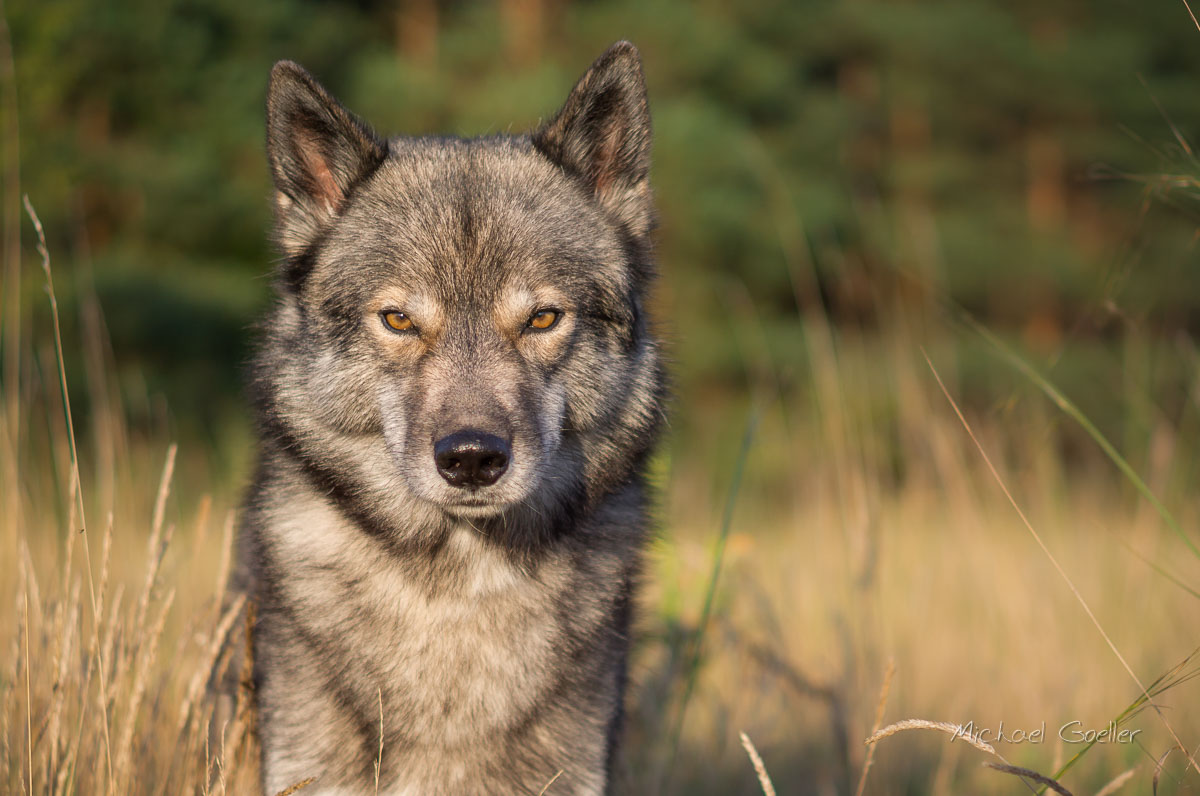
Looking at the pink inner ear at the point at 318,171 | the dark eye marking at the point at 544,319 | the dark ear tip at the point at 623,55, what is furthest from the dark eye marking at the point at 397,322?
the dark ear tip at the point at 623,55

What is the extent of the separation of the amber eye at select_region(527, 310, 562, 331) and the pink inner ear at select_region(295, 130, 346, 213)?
69 cm

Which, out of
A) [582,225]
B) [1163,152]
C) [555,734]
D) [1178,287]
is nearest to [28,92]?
[582,225]

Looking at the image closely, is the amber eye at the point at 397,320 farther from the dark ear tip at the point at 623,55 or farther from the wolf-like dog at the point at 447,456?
the dark ear tip at the point at 623,55

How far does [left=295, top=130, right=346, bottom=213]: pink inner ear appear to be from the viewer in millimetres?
2660

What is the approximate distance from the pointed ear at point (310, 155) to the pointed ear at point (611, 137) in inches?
20.8

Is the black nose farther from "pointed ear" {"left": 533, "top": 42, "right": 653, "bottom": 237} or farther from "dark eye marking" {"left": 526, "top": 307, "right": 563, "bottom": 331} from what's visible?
"pointed ear" {"left": 533, "top": 42, "right": 653, "bottom": 237}

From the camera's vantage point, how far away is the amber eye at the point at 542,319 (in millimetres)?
2539

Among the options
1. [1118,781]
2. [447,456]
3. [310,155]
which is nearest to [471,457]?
[447,456]

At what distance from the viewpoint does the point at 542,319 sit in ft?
8.36

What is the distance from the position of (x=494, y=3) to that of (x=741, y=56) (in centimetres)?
384

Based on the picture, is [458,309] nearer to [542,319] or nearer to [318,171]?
[542,319]

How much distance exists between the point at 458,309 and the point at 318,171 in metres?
0.65

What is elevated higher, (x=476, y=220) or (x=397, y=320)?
(x=476, y=220)

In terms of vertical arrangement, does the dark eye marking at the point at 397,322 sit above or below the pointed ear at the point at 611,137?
below
